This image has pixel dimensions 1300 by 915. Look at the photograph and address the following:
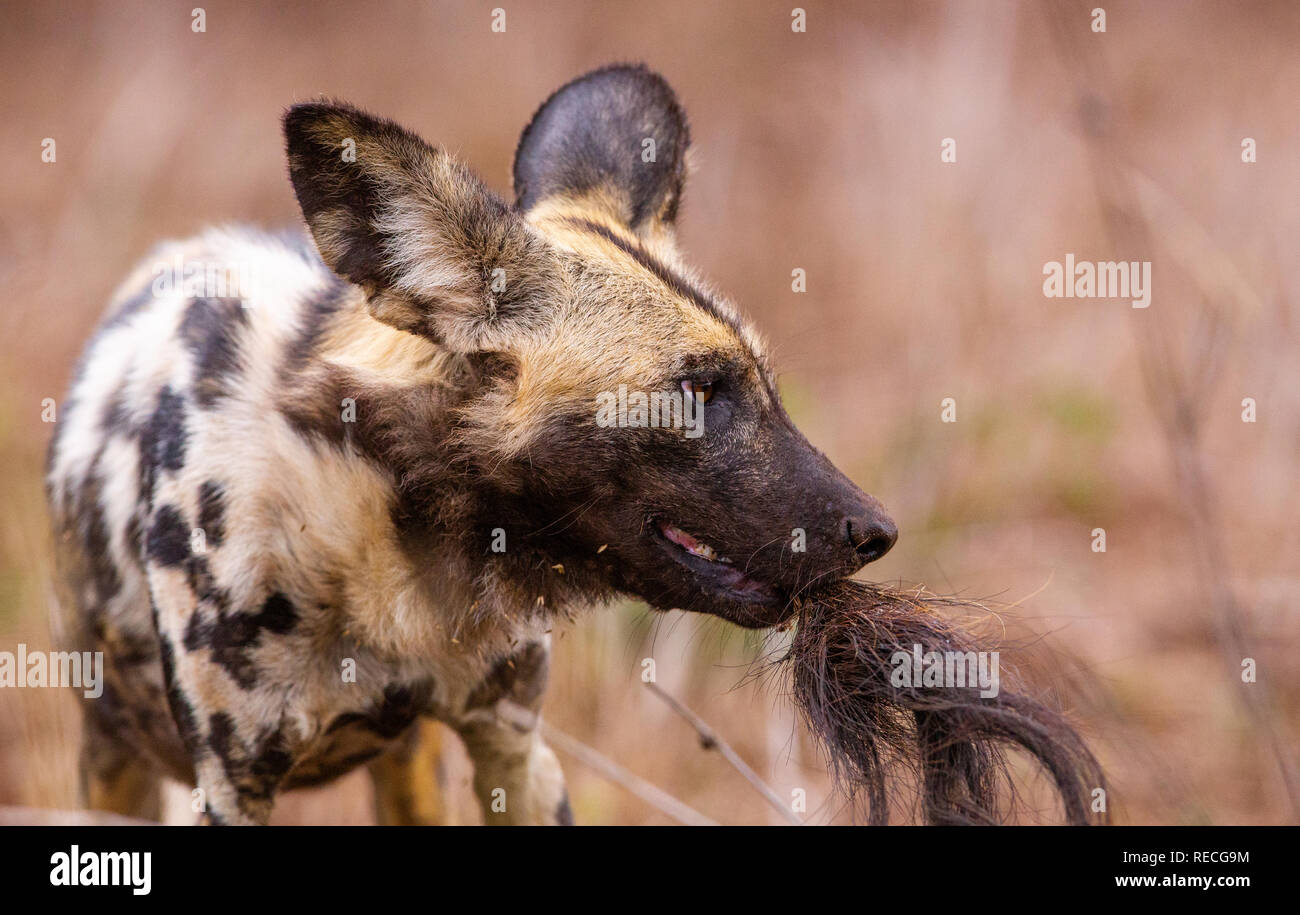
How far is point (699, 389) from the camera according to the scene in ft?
9.63

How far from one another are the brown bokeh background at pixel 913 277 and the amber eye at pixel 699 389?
0.78 m

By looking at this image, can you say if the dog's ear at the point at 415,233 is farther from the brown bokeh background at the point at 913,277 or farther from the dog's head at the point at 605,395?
the brown bokeh background at the point at 913,277

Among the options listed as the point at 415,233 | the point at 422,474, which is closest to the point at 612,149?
the point at 415,233

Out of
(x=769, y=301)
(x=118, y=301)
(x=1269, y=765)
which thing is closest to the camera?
(x=118, y=301)

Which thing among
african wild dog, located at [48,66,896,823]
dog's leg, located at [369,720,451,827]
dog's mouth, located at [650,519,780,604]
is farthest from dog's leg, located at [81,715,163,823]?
dog's mouth, located at [650,519,780,604]

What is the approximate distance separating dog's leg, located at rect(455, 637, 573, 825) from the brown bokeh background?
0.49m

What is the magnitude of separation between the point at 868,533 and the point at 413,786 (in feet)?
6.67

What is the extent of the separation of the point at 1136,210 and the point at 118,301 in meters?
3.26

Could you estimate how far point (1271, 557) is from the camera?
6.79 m

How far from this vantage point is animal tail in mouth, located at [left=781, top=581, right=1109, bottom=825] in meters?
2.58

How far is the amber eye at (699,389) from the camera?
292 cm

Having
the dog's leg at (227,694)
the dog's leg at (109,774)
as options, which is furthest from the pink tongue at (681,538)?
the dog's leg at (109,774)

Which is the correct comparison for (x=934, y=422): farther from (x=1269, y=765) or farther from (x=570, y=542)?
(x=570, y=542)
